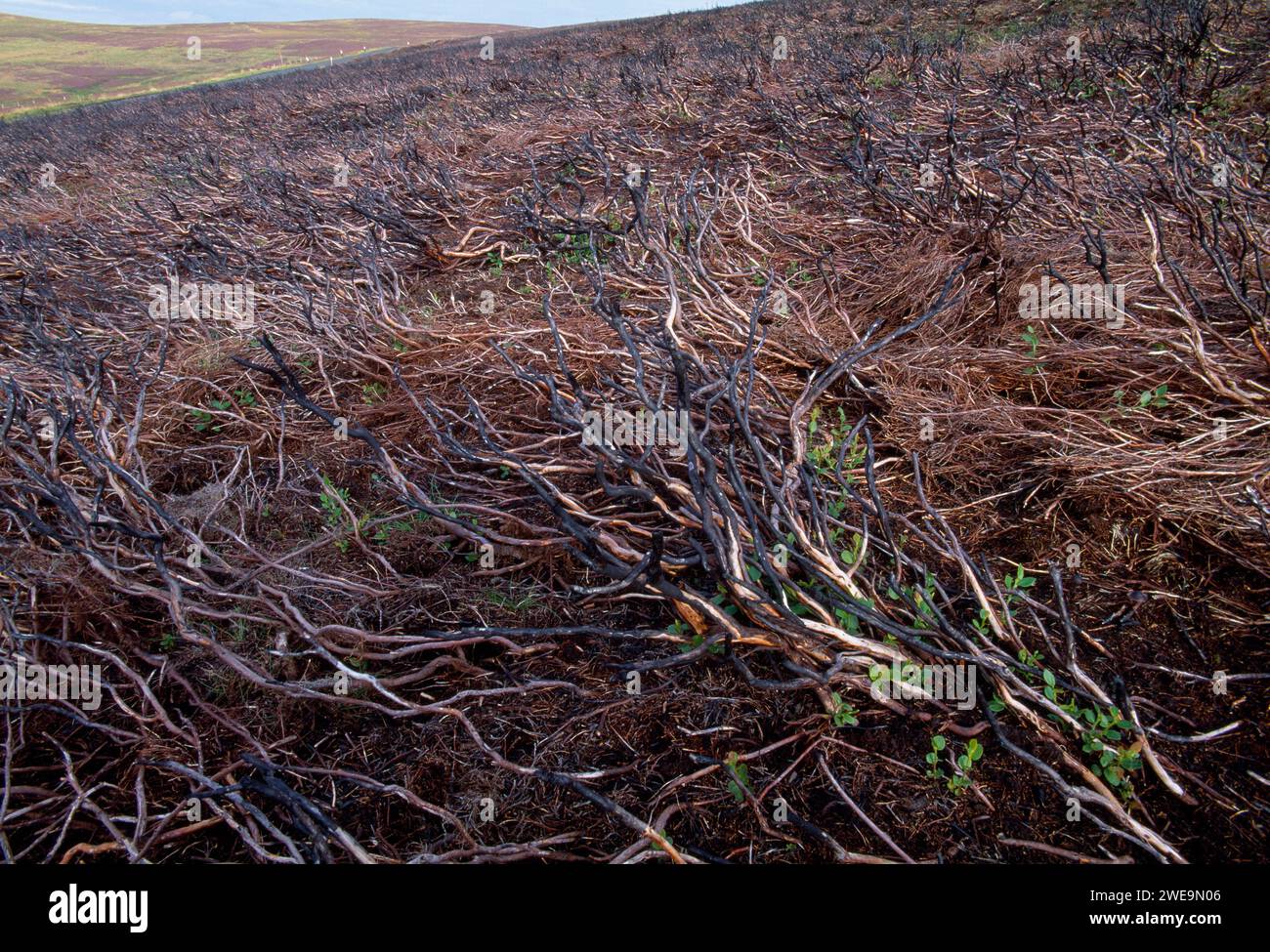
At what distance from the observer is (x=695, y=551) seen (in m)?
2.10

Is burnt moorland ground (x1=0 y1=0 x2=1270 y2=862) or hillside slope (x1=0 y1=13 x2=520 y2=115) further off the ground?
hillside slope (x1=0 y1=13 x2=520 y2=115)

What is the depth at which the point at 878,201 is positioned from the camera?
4367 millimetres

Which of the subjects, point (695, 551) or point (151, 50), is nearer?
point (695, 551)

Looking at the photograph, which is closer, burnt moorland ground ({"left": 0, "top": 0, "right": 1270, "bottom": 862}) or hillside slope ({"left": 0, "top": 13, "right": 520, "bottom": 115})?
burnt moorland ground ({"left": 0, "top": 0, "right": 1270, "bottom": 862})

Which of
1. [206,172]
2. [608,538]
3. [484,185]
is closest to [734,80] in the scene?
[484,185]

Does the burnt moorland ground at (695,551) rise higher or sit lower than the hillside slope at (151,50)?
lower

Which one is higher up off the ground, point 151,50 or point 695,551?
point 151,50

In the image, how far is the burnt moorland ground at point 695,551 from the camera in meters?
1.64

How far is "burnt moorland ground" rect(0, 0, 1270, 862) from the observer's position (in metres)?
1.64

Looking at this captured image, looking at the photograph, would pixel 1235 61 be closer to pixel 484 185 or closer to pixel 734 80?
pixel 734 80

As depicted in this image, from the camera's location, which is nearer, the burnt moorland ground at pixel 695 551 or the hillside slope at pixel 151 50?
the burnt moorland ground at pixel 695 551

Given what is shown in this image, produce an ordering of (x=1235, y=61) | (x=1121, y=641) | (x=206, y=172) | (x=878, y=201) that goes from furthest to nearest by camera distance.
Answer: (x=206, y=172), (x=1235, y=61), (x=878, y=201), (x=1121, y=641)
